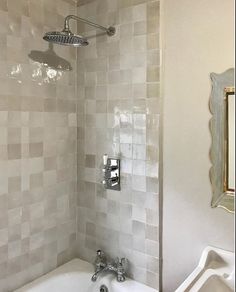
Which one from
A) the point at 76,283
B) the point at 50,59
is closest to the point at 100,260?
the point at 76,283

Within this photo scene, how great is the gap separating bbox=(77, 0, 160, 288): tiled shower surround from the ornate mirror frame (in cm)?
32

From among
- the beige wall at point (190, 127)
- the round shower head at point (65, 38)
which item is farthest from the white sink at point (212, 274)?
the round shower head at point (65, 38)

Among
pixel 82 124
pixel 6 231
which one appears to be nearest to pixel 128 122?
pixel 82 124

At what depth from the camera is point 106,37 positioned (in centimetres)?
178

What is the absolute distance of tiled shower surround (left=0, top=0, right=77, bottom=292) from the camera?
1.56 m

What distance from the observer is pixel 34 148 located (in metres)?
1.71

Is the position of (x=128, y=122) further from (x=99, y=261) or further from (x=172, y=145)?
(x=99, y=261)

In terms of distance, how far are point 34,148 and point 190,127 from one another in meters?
0.93

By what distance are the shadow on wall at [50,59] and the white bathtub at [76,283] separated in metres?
1.34

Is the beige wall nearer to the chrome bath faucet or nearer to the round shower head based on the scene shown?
the chrome bath faucet

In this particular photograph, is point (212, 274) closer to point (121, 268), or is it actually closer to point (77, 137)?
point (121, 268)

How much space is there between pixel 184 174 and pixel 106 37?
0.99m

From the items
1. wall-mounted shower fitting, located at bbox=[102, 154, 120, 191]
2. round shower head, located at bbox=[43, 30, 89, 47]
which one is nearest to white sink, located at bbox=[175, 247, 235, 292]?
wall-mounted shower fitting, located at bbox=[102, 154, 120, 191]

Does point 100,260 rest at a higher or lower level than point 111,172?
lower
